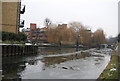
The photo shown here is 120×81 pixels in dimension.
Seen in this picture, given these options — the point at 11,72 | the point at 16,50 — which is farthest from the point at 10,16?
the point at 11,72

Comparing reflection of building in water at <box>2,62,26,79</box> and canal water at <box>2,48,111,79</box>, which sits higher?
reflection of building in water at <box>2,62,26,79</box>

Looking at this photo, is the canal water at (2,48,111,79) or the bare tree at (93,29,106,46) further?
the bare tree at (93,29,106,46)

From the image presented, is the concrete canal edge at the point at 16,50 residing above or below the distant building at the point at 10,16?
below

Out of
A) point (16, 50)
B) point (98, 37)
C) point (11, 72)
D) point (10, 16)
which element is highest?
point (10, 16)

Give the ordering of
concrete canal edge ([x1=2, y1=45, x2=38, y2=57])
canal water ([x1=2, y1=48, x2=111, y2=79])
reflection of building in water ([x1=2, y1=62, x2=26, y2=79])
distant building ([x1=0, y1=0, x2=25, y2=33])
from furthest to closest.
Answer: distant building ([x1=0, y1=0, x2=25, y2=33]), concrete canal edge ([x1=2, y1=45, x2=38, y2=57]), canal water ([x1=2, y1=48, x2=111, y2=79]), reflection of building in water ([x1=2, y1=62, x2=26, y2=79])

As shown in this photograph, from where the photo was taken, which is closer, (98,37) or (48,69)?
(48,69)

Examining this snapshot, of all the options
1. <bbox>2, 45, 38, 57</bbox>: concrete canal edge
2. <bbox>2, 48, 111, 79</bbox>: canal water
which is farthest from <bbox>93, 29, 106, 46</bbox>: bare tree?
<bbox>2, 48, 111, 79</bbox>: canal water

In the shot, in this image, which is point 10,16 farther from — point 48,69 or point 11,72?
point 11,72

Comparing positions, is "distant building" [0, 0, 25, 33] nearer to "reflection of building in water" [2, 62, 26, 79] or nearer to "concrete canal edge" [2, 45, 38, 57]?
"concrete canal edge" [2, 45, 38, 57]

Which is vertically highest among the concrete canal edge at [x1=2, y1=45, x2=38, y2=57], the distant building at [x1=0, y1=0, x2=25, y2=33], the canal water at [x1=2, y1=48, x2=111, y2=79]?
the distant building at [x1=0, y1=0, x2=25, y2=33]

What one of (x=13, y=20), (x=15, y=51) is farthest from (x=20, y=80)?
(x=13, y=20)

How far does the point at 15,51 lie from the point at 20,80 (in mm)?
19870

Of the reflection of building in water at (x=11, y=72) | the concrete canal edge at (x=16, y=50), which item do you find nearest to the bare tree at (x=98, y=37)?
the concrete canal edge at (x=16, y=50)

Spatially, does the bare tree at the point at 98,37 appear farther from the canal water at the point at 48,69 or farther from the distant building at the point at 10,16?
the canal water at the point at 48,69
